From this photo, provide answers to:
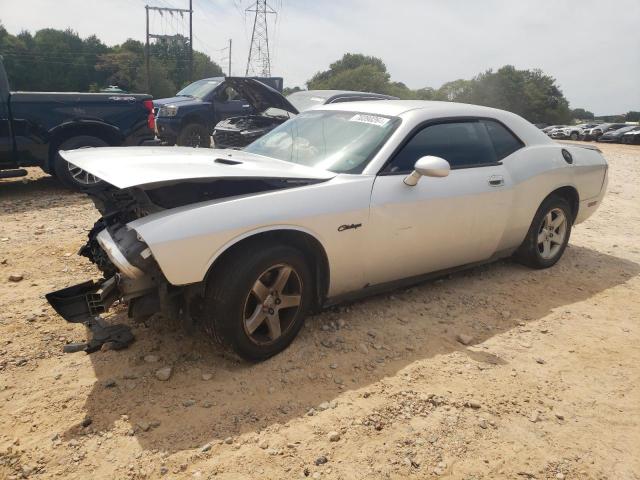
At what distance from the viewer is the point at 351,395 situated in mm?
2719

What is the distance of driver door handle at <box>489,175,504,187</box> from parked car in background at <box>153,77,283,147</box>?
25.0 ft

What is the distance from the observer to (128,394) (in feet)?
8.59

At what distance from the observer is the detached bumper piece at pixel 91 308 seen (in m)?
2.73

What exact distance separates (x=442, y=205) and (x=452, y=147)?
58 centimetres

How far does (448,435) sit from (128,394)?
1.68 m

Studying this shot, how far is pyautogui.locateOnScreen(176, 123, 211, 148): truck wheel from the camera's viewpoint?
10.8 metres

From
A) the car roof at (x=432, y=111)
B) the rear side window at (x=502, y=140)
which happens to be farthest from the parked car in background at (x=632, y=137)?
the rear side window at (x=502, y=140)

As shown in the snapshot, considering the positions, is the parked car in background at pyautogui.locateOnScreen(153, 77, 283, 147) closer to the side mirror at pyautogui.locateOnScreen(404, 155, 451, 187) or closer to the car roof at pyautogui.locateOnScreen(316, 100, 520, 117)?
the car roof at pyautogui.locateOnScreen(316, 100, 520, 117)

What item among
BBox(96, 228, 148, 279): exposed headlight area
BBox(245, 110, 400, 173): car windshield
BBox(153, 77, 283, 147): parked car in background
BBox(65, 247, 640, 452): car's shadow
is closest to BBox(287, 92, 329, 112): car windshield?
BBox(153, 77, 283, 147): parked car in background

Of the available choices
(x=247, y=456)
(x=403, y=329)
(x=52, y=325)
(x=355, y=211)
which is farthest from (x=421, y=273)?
(x=52, y=325)

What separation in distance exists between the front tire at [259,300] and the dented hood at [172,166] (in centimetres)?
49

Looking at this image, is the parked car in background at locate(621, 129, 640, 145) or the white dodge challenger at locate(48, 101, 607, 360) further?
the parked car in background at locate(621, 129, 640, 145)

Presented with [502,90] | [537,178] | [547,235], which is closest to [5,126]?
[537,178]

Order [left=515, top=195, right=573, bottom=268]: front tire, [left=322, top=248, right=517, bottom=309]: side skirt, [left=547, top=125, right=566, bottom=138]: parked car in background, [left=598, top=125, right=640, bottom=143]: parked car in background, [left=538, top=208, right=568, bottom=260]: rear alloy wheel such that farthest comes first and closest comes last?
[left=547, top=125, right=566, bottom=138]: parked car in background → [left=598, top=125, right=640, bottom=143]: parked car in background → [left=538, top=208, right=568, bottom=260]: rear alloy wheel → [left=515, top=195, right=573, bottom=268]: front tire → [left=322, top=248, right=517, bottom=309]: side skirt
